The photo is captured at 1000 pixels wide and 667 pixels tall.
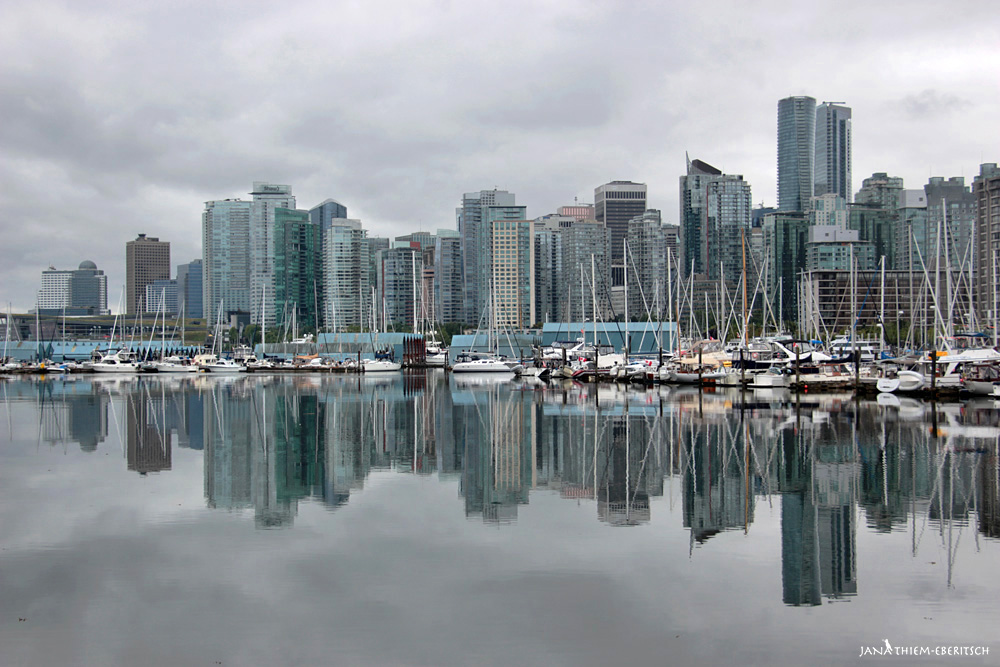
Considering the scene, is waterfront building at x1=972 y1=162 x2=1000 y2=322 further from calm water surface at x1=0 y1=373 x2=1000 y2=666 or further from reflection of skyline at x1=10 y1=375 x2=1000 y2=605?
calm water surface at x1=0 y1=373 x2=1000 y2=666

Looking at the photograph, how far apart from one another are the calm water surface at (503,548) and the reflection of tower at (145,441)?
0.27 meters

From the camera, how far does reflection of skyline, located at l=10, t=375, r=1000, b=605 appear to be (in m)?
20.0

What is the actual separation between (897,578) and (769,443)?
17.8 metres

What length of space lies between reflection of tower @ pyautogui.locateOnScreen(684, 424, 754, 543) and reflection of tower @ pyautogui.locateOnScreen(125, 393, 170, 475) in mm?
16325

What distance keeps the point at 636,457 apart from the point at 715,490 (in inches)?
256

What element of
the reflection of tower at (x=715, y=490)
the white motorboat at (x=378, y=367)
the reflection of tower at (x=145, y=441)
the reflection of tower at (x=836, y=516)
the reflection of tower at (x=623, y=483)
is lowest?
the white motorboat at (x=378, y=367)

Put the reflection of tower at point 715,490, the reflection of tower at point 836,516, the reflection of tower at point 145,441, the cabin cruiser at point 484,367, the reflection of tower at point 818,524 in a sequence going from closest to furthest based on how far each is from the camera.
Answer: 1. the reflection of tower at point 818,524
2. the reflection of tower at point 836,516
3. the reflection of tower at point 715,490
4. the reflection of tower at point 145,441
5. the cabin cruiser at point 484,367

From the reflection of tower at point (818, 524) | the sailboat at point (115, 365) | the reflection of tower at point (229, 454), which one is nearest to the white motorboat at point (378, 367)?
the sailboat at point (115, 365)

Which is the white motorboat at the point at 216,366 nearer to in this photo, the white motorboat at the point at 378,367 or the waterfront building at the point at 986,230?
the white motorboat at the point at 378,367

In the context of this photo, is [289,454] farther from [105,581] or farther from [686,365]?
[686,365]

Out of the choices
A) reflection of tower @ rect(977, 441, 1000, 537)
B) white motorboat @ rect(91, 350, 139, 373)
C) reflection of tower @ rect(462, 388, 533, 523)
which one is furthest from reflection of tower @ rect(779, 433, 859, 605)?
white motorboat @ rect(91, 350, 139, 373)

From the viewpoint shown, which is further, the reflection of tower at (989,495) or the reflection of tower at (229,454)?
the reflection of tower at (229,454)

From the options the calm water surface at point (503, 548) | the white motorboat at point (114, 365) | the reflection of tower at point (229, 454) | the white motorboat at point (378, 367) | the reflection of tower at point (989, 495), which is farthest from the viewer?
the white motorboat at point (114, 365)

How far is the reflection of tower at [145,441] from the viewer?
29.4 metres
